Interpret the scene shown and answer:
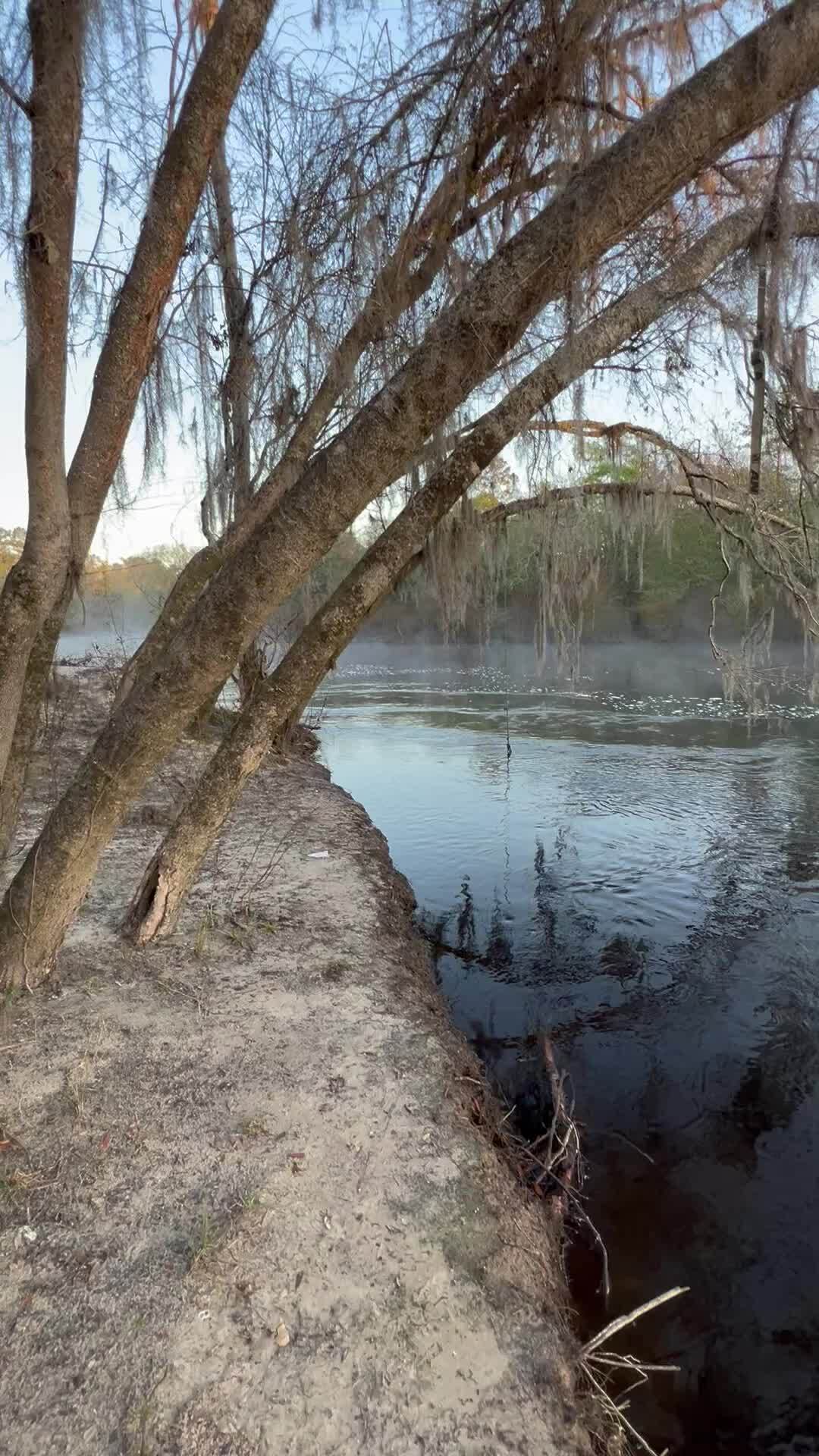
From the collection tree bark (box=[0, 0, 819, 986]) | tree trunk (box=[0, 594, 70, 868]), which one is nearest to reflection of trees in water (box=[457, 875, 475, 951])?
tree trunk (box=[0, 594, 70, 868])

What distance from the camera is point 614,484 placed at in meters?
6.27

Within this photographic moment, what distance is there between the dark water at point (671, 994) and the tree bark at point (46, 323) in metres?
3.17

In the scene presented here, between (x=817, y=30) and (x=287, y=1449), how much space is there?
362 cm

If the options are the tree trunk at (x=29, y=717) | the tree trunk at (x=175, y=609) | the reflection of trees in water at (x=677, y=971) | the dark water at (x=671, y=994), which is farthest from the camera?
the tree trunk at (x=175, y=609)

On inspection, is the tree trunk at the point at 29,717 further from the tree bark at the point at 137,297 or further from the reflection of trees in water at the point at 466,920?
the reflection of trees in water at the point at 466,920

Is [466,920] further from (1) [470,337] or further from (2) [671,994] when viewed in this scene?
(1) [470,337]

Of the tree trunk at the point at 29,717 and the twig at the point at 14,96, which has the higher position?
the twig at the point at 14,96

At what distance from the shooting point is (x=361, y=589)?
3.84 metres

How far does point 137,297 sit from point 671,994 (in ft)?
15.6

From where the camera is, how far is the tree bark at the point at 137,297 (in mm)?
2701

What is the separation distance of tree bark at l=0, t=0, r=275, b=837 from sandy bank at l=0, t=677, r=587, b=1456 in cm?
141

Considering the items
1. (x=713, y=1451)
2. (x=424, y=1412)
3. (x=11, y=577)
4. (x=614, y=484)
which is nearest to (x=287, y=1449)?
(x=424, y=1412)

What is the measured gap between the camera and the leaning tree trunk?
9.76 feet

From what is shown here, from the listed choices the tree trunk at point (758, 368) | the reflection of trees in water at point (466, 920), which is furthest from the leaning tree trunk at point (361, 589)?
the reflection of trees in water at point (466, 920)
